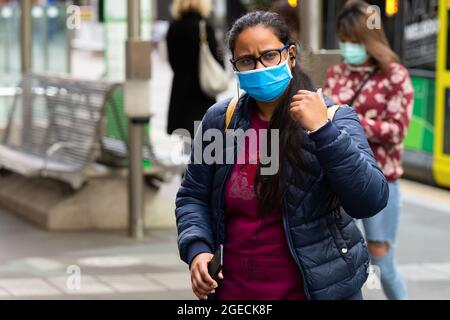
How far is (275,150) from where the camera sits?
3.57 meters

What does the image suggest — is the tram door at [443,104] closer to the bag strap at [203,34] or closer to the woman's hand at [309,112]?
the bag strap at [203,34]

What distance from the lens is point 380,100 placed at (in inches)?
232

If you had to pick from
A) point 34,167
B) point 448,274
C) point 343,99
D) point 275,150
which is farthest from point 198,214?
point 34,167

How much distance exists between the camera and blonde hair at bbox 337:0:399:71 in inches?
231

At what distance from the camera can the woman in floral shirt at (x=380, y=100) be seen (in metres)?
5.84

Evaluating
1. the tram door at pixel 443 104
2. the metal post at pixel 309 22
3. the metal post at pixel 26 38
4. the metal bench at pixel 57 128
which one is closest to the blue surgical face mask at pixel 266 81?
the metal post at pixel 309 22

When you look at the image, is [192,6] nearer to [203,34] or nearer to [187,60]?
[203,34]

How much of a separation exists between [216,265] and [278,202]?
0.85ft

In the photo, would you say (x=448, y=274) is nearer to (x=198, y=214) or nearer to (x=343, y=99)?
(x=343, y=99)

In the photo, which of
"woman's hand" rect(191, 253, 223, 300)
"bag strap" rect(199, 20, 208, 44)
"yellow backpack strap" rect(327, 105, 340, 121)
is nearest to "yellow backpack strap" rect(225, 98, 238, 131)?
"yellow backpack strap" rect(327, 105, 340, 121)

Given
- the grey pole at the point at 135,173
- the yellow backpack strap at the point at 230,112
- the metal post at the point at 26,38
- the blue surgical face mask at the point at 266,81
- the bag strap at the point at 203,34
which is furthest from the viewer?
the metal post at the point at 26,38

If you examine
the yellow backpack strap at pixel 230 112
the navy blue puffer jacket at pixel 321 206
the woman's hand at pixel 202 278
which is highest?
the yellow backpack strap at pixel 230 112

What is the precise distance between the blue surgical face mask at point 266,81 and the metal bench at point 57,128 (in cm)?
528
